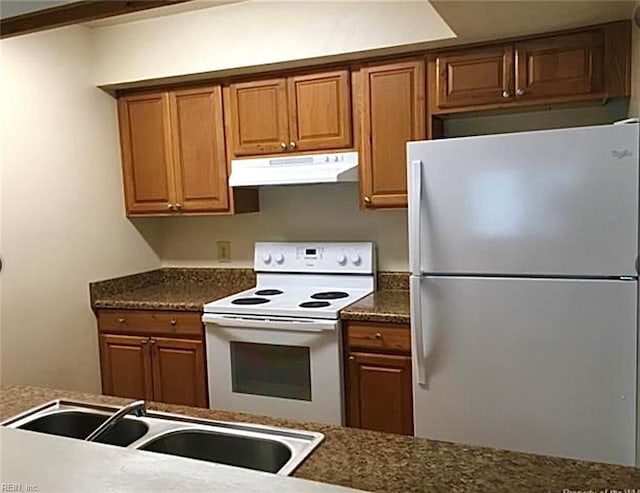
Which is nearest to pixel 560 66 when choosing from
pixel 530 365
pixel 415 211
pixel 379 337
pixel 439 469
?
pixel 415 211

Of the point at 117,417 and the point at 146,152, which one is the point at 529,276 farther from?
the point at 146,152

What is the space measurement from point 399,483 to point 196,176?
2496mm

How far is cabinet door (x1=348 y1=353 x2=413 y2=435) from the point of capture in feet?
8.62

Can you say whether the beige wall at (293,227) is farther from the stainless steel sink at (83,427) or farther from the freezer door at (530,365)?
the stainless steel sink at (83,427)

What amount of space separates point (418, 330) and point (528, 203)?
63 cm

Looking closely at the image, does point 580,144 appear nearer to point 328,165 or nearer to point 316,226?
point 328,165

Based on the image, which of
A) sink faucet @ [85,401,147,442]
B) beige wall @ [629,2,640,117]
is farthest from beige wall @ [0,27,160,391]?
beige wall @ [629,2,640,117]

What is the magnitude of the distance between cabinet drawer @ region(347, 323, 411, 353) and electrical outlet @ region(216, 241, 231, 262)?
1.20 metres

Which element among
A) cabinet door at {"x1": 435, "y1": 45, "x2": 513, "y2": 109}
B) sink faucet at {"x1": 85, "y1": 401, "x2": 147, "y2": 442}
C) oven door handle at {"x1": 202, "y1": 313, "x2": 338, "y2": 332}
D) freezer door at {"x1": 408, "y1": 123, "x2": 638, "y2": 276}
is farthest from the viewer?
oven door handle at {"x1": 202, "y1": 313, "x2": 338, "y2": 332}

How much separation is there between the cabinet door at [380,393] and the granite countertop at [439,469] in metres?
1.34

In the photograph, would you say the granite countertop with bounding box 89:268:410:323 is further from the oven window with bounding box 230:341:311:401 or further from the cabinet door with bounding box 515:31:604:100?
the cabinet door with bounding box 515:31:604:100

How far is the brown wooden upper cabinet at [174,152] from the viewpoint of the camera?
321 cm

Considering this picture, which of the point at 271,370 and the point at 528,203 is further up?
the point at 528,203

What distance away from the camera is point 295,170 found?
9.79 ft
